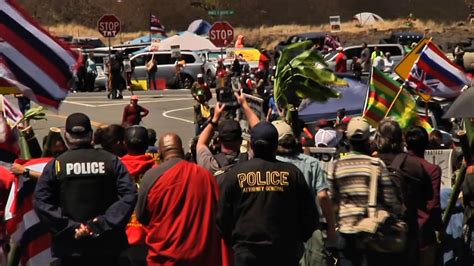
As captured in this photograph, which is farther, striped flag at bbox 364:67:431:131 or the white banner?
striped flag at bbox 364:67:431:131

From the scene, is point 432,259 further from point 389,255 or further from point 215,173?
point 215,173

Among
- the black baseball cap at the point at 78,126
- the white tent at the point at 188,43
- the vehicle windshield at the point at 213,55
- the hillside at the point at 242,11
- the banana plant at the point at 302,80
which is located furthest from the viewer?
the hillside at the point at 242,11

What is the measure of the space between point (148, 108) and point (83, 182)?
2497 cm

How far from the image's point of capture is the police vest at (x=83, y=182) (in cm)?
753

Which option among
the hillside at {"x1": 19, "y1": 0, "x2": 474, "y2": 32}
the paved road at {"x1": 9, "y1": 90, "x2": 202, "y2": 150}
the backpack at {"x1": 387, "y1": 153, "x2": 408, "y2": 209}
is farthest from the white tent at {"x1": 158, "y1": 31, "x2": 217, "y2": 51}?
the backpack at {"x1": 387, "y1": 153, "x2": 408, "y2": 209}

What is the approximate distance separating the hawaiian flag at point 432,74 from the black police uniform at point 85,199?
6.97m

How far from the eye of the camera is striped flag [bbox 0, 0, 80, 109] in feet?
30.1

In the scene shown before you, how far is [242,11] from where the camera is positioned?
82938 millimetres

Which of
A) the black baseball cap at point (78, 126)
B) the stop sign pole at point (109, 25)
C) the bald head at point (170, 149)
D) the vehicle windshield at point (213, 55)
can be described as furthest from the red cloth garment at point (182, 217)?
the vehicle windshield at point (213, 55)

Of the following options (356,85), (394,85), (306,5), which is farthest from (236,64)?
(306,5)

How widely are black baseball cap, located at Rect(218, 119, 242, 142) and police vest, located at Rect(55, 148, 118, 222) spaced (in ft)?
3.85

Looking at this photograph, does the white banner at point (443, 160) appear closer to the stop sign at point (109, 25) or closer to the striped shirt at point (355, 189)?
the striped shirt at point (355, 189)

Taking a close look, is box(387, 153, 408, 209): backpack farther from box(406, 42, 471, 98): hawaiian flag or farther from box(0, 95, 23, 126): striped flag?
box(406, 42, 471, 98): hawaiian flag

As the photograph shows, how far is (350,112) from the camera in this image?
16.9 metres
